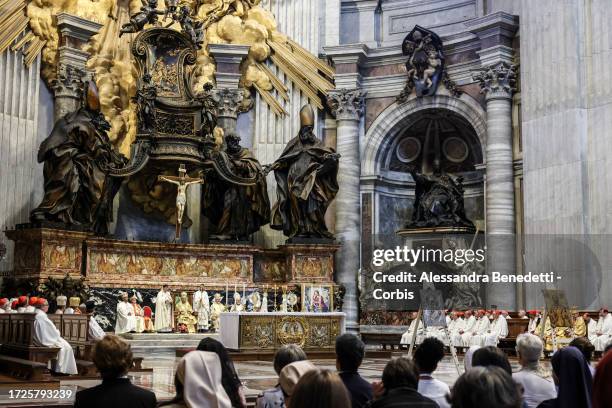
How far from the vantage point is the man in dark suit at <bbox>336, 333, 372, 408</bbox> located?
402cm

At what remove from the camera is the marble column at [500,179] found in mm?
16016

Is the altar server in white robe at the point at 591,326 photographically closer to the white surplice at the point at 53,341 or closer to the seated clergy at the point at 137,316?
the seated clergy at the point at 137,316

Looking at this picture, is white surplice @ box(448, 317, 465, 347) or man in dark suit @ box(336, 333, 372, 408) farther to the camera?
white surplice @ box(448, 317, 465, 347)

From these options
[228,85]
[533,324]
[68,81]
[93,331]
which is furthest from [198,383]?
[228,85]

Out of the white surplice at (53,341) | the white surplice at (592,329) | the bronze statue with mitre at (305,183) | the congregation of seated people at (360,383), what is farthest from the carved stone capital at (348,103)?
the congregation of seated people at (360,383)

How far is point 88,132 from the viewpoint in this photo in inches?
576

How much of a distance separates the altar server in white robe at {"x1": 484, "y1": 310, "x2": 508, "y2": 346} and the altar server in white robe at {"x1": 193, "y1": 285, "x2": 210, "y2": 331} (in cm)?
512

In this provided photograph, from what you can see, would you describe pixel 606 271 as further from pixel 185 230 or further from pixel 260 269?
pixel 185 230

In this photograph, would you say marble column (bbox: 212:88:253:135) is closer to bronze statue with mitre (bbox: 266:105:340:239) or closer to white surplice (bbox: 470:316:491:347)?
bronze statue with mitre (bbox: 266:105:340:239)

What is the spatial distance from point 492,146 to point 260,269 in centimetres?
518

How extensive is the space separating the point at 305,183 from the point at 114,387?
42.9ft

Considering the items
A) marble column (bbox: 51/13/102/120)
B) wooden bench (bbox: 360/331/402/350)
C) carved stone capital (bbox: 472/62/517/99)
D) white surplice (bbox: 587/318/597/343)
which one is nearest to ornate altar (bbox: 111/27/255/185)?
marble column (bbox: 51/13/102/120)

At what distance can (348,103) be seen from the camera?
18.1 metres

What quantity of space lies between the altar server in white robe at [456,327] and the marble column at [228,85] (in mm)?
6260
